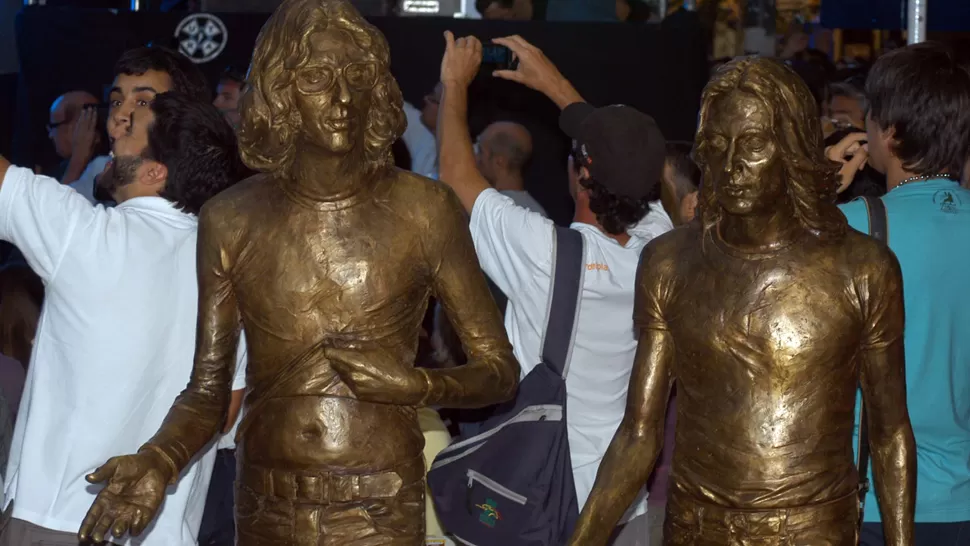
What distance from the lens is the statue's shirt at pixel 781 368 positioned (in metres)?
3.15

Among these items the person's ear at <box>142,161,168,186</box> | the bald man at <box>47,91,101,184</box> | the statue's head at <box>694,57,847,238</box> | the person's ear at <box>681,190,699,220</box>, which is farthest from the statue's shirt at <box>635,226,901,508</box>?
the bald man at <box>47,91,101,184</box>

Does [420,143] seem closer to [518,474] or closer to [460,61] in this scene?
[460,61]

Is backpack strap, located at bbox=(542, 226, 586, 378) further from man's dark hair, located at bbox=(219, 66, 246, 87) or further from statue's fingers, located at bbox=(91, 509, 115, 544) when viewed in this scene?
man's dark hair, located at bbox=(219, 66, 246, 87)

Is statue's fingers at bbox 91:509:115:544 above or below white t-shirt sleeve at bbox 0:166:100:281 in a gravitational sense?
below

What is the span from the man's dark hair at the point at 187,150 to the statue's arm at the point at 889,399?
1876 millimetres

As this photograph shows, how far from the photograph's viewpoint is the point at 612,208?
4281 millimetres

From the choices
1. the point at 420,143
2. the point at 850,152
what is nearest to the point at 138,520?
the point at 850,152

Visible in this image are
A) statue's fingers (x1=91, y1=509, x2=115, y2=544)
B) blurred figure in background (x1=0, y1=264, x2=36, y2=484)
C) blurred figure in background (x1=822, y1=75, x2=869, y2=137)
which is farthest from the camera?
blurred figure in background (x1=822, y1=75, x2=869, y2=137)

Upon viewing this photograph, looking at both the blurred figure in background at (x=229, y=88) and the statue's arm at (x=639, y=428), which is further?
the blurred figure in background at (x=229, y=88)

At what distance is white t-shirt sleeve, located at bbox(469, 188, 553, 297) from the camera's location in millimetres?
4094

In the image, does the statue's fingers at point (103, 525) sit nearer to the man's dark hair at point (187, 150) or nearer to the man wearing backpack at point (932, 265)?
the man's dark hair at point (187, 150)

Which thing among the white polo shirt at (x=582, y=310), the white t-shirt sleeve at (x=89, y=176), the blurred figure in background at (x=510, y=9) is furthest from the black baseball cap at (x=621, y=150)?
the blurred figure in background at (x=510, y=9)

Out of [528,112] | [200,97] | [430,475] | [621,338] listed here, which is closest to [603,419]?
[621,338]

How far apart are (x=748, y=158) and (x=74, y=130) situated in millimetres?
4298
